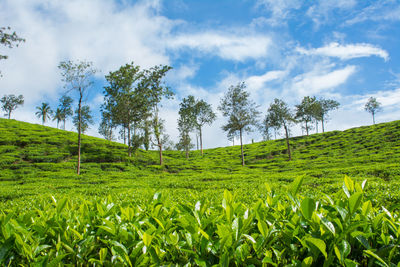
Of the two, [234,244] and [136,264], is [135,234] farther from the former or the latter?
[234,244]

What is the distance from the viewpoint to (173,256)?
3.23 ft

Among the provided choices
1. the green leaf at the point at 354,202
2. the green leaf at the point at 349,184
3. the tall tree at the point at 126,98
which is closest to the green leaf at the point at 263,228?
the green leaf at the point at 354,202

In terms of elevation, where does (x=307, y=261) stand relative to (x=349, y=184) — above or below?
below

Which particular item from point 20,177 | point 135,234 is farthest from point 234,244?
point 20,177

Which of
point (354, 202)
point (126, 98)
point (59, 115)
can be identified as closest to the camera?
point (354, 202)

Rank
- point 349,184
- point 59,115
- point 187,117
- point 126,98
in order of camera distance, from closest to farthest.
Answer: point 349,184 < point 126,98 < point 187,117 < point 59,115

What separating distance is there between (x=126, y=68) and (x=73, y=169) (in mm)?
15490

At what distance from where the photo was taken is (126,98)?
30.1m

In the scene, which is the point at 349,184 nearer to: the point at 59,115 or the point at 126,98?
the point at 126,98

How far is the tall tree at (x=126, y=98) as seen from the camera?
99.0 ft

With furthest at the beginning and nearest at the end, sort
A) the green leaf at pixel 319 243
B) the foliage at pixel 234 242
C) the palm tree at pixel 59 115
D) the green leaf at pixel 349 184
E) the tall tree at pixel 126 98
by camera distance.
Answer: the palm tree at pixel 59 115 → the tall tree at pixel 126 98 → the green leaf at pixel 349 184 → the foliage at pixel 234 242 → the green leaf at pixel 319 243

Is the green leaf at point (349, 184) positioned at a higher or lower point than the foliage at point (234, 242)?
higher

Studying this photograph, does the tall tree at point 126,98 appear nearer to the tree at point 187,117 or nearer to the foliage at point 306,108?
the tree at point 187,117

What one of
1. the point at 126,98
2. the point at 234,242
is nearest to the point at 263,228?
the point at 234,242
